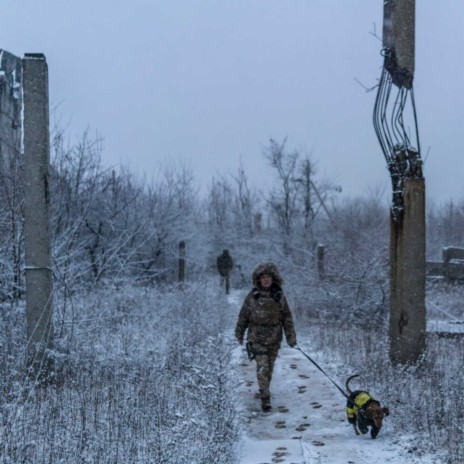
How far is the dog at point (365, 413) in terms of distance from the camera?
552cm

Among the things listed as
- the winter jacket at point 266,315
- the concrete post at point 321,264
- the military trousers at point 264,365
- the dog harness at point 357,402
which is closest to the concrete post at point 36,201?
the winter jacket at point 266,315

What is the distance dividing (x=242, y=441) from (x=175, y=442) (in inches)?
52.2

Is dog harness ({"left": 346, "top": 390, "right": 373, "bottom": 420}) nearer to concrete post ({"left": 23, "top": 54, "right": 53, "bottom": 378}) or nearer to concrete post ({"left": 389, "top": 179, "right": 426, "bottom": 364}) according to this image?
concrete post ({"left": 389, "top": 179, "right": 426, "bottom": 364})

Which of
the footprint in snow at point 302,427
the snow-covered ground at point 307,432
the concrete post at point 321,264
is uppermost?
the concrete post at point 321,264

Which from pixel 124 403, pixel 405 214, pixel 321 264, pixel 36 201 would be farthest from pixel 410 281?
pixel 321 264

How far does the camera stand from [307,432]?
6.06 meters

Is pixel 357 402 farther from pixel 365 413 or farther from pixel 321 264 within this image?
pixel 321 264

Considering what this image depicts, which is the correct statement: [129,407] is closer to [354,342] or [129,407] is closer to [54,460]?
[54,460]

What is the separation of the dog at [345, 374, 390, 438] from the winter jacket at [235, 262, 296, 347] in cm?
158

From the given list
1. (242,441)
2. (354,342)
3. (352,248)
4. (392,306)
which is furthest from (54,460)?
(352,248)

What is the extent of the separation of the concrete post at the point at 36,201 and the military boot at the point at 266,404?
2.75 meters

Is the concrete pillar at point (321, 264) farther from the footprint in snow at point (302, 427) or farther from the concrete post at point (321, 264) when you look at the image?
the footprint in snow at point (302, 427)

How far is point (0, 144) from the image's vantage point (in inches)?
422

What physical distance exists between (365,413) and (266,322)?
2025mm
